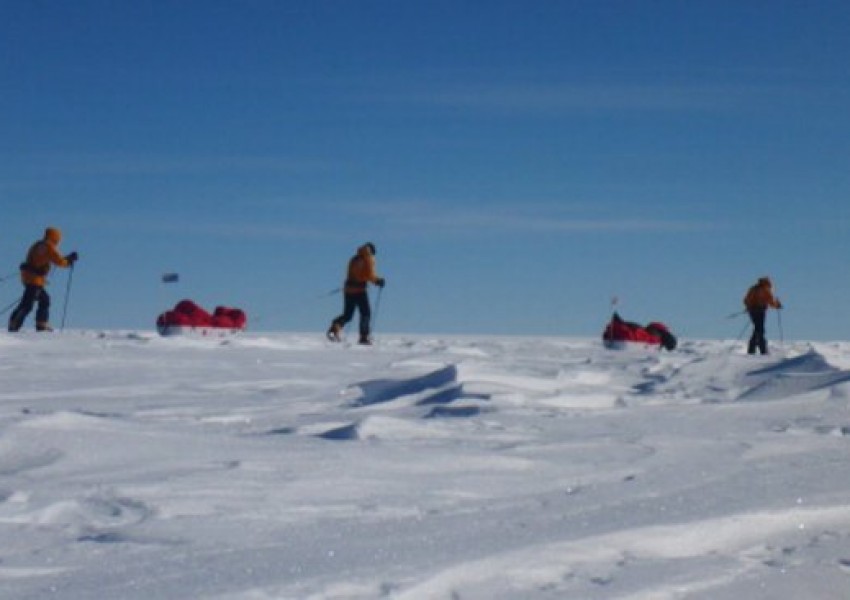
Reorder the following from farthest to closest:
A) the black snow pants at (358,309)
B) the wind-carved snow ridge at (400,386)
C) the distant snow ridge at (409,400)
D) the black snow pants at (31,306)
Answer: the black snow pants at (358,309) < the black snow pants at (31,306) < the wind-carved snow ridge at (400,386) < the distant snow ridge at (409,400)

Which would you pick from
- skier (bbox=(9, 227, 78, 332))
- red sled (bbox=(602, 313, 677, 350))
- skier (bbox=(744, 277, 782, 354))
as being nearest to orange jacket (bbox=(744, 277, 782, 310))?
skier (bbox=(744, 277, 782, 354))

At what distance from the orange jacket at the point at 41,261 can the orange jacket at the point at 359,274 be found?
3598 millimetres

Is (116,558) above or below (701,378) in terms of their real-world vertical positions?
below

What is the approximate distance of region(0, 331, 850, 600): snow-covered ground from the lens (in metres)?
3.21

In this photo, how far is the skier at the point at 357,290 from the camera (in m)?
17.3

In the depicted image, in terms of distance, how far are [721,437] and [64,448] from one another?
2.86 meters

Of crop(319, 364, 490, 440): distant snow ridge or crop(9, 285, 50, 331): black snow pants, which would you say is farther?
crop(9, 285, 50, 331): black snow pants

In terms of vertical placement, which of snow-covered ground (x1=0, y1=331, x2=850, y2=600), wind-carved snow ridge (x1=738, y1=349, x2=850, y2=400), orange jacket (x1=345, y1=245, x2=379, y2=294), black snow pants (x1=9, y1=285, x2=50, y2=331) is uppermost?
orange jacket (x1=345, y1=245, x2=379, y2=294)

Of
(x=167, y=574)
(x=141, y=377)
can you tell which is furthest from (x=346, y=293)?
(x=167, y=574)

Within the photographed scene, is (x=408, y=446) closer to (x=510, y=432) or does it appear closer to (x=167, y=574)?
(x=510, y=432)

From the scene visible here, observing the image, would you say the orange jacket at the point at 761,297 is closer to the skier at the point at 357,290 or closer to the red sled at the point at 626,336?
the red sled at the point at 626,336

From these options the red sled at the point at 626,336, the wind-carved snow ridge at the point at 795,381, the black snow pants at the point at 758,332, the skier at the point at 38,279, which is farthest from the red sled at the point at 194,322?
the wind-carved snow ridge at the point at 795,381

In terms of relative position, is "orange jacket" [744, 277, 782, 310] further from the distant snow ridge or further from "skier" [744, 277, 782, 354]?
the distant snow ridge

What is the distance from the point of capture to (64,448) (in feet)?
16.8
